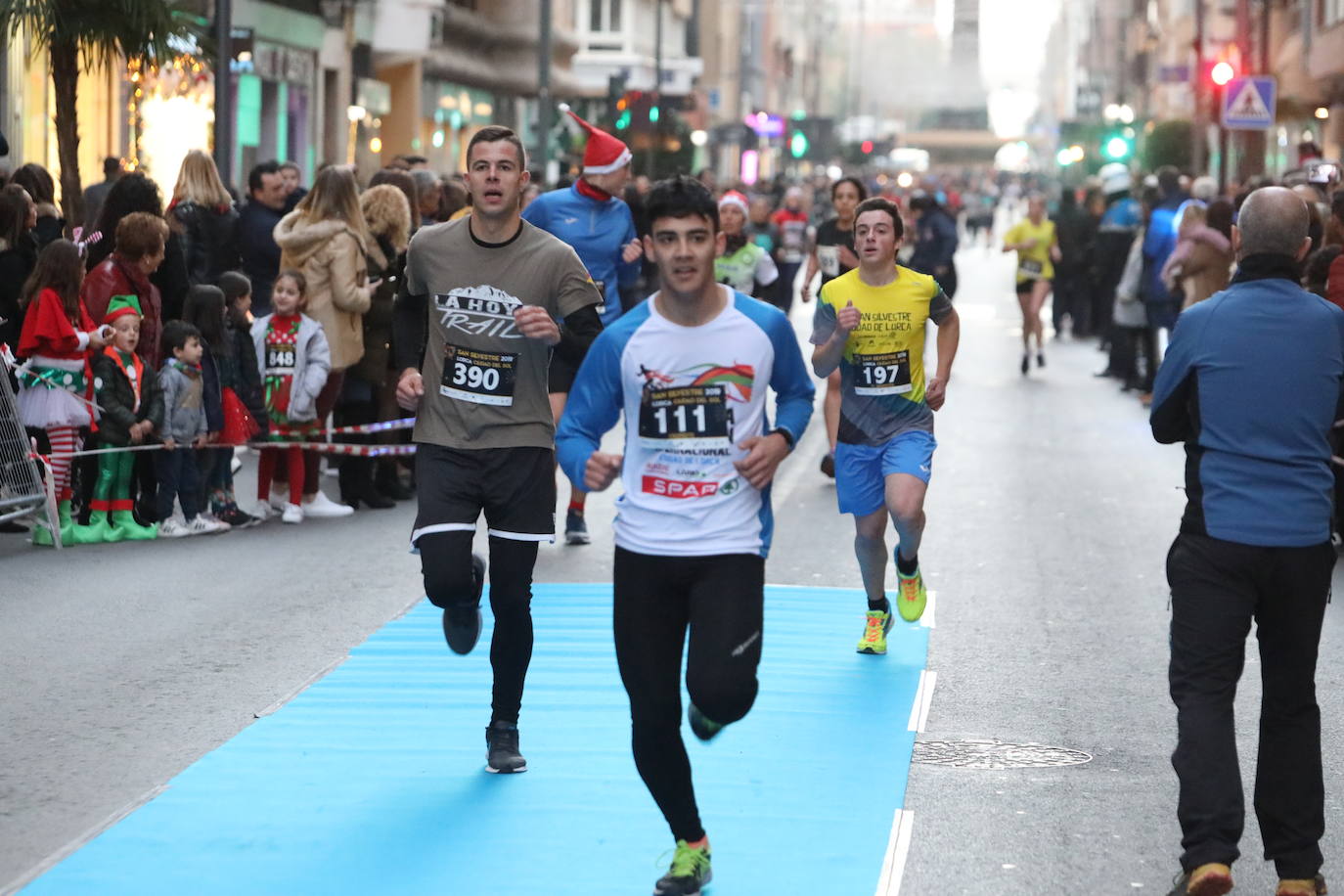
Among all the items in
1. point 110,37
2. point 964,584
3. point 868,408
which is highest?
point 110,37

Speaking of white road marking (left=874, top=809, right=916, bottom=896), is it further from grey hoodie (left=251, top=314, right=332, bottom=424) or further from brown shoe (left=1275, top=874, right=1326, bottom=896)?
grey hoodie (left=251, top=314, right=332, bottom=424)

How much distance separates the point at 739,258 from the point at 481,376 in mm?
9425

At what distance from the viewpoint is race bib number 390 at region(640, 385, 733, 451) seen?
19.1ft

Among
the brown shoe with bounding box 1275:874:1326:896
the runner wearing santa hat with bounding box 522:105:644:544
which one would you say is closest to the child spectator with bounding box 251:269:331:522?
the runner wearing santa hat with bounding box 522:105:644:544

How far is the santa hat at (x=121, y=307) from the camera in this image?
Answer: 12133mm

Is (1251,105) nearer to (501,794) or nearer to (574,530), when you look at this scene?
(574,530)

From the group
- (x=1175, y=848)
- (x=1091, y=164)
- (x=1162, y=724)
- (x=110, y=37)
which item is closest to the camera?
(x=1175, y=848)

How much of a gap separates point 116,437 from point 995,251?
64.1 m

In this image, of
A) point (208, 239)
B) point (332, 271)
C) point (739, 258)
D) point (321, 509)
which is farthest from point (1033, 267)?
point (321, 509)

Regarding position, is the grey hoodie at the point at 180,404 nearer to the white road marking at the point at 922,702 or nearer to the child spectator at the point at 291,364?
the child spectator at the point at 291,364

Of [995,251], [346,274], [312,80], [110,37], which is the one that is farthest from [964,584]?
[995,251]

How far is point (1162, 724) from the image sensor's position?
8.15 m

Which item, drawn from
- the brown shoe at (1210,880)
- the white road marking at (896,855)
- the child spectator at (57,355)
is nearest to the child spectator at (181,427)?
the child spectator at (57,355)

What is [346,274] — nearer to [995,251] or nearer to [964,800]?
[964,800]
